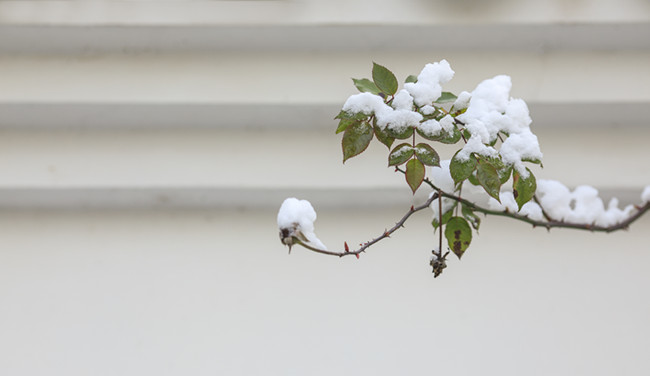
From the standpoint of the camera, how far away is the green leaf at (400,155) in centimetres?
49

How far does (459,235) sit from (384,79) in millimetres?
170

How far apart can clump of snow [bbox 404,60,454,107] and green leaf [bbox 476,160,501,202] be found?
0.07 meters

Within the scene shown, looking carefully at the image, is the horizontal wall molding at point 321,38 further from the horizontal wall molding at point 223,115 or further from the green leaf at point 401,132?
the green leaf at point 401,132

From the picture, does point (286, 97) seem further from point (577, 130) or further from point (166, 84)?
point (577, 130)

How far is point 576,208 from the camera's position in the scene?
717mm

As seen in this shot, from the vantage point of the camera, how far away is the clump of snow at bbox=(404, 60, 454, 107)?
48cm

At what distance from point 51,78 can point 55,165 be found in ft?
0.48

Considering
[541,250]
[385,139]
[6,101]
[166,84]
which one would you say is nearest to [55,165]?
[6,101]

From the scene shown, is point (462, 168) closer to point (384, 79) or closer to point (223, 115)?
point (384, 79)

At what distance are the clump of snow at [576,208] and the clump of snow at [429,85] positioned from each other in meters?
0.25

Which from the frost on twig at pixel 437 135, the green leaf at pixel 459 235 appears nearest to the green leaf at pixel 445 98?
the frost on twig at pixel 437 135

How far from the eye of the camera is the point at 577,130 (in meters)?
0.97

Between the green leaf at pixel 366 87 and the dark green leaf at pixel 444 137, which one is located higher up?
the green leaf at pixel 366 87

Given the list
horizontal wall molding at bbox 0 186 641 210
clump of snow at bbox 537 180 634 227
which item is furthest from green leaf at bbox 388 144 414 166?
horizontal wall molding at bbox 0 186 641 210
